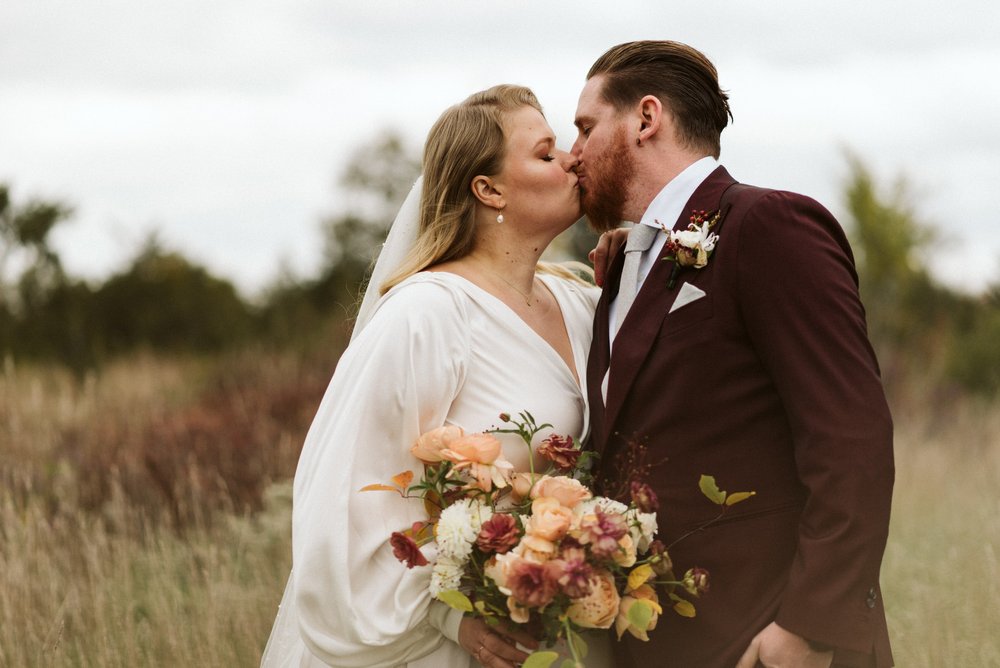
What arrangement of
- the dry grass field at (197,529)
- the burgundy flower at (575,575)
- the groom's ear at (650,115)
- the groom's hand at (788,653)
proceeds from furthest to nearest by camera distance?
the dry grass field at (197,529) < the groom's ear at (650,115) < the groom's hand at (788,653) < the burgundy flower at (575,575)

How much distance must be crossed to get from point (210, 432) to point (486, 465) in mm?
6367

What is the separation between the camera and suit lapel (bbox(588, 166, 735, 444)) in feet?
10.0

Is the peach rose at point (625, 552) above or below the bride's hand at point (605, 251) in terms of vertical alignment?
below

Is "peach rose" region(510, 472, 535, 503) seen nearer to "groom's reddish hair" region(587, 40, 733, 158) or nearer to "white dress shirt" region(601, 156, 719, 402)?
"white dress shirt" region(601, 156, 719, 402)

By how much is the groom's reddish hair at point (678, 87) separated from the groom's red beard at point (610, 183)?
150 mm

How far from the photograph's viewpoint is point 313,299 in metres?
19.3

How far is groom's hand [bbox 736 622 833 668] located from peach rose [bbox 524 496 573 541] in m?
0.64

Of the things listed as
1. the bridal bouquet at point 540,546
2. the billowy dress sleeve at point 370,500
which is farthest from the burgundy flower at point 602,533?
the billowy dress sleeve at point 370,500

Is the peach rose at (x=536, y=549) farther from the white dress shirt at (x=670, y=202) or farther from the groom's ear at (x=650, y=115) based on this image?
the groom's ear at (x=650, y=115)

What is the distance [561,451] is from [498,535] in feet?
1.41

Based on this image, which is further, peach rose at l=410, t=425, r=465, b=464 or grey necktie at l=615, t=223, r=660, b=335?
grey necktie at l=615, t=223, r=660, b=335

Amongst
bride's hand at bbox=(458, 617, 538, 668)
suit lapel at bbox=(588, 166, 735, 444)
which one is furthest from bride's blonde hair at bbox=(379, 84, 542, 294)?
bride's hand at bbox=(458, 617, 538, 668)

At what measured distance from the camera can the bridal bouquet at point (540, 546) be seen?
2.58 metres

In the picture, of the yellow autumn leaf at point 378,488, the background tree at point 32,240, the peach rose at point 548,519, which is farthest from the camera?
the background tree at point 32,240
